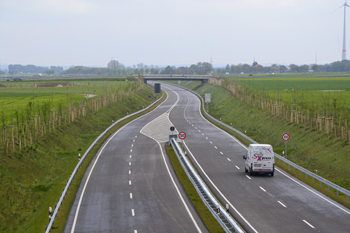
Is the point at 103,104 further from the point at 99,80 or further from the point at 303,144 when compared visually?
the point at 99,80

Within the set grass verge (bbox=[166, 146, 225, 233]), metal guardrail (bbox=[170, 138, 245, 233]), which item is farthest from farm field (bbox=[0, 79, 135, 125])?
metal guardrail (bbox=[170, 138, 245, 233])

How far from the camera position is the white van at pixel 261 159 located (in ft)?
109

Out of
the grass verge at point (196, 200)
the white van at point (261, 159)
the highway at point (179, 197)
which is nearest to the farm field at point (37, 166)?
the highway at point (179, 197)

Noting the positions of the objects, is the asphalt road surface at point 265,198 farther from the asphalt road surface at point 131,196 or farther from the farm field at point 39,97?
the farm field at point 39,97

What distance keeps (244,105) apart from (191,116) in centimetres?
1131

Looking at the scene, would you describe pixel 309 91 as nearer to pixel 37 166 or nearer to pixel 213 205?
pixel 37 166

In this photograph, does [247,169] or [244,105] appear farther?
[244,105]

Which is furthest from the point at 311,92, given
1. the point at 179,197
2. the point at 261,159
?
the point at 179,197

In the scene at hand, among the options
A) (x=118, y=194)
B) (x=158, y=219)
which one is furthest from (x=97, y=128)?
(x=158, y=219)

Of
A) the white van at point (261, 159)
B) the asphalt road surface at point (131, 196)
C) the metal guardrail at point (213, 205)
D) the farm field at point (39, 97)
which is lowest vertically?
the asphalt road surface at point (131, 196)

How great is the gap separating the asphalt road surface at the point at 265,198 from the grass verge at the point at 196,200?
136 centimetres

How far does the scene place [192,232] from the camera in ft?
71.9

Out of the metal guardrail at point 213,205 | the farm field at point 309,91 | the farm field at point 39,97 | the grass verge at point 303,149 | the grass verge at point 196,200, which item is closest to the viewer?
the metal guardrail at point 213,205

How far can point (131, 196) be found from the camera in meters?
29.0
